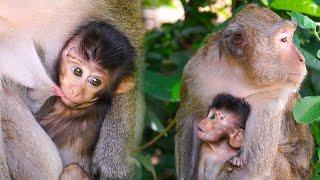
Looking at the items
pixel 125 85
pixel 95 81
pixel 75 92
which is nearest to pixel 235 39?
pixel 125 85

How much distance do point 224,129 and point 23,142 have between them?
40.4 inches

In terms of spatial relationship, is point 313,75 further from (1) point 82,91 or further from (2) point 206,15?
(1) point 82,91

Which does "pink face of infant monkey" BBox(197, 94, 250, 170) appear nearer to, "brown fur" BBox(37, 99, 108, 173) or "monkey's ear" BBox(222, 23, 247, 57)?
"monkey's ear" BBox(222, 23, 247, 57)

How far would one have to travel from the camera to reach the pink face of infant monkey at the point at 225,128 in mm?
4199

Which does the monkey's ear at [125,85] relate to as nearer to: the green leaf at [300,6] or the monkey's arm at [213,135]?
the monkey's arm at [213,135]

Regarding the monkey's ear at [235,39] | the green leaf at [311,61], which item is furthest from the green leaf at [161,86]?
the green leaf at [311,61]

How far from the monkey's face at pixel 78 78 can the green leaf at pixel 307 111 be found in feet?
2.86

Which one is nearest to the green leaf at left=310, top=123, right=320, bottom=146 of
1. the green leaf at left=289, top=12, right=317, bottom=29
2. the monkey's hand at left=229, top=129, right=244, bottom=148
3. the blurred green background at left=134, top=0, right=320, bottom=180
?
the blurred green background at left=134, top=0, right=320, bottom=180

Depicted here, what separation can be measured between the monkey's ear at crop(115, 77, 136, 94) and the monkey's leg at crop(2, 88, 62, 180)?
45 cm

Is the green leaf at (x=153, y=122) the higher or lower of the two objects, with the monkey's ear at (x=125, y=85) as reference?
lower

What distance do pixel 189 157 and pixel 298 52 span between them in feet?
2.68

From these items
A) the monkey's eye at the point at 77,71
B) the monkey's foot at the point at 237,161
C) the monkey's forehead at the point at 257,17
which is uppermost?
the monkey's eye at the point at 77,71

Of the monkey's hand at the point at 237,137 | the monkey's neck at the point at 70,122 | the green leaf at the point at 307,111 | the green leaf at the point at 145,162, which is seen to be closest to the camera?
the green leaf at the point at 307,111

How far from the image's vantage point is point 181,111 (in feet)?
14.6
